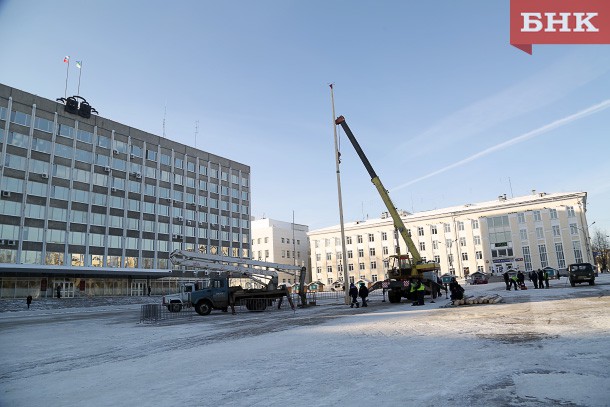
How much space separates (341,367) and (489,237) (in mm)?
79841

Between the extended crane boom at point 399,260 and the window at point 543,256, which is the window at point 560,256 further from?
the extended crane boom at point 399,260

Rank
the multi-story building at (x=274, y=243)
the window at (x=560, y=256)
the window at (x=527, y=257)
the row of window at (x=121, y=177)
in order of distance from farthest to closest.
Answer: the multi-story building at (x=274, y=243) < the window at (x=527, y=257) < the window at (x=560, y=256) < the row of window at (x=121, y=177)

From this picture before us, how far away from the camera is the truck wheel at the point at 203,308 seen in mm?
26266

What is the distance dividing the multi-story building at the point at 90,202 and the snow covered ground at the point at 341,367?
41.9 metres

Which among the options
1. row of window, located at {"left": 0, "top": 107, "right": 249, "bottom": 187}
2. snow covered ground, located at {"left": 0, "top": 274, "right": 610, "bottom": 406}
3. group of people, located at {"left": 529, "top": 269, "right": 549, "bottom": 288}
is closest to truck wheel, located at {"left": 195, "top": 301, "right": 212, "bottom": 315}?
snow covered ground, located at {"left": 0, "top": 274, "right": 610, "bottom": 406}

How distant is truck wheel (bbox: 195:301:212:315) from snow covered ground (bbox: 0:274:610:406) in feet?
39.3

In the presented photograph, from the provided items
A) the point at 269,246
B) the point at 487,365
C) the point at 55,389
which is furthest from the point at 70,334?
the point at 269,246

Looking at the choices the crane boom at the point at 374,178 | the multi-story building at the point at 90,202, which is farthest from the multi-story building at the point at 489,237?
the crane boom at the point at 374,178

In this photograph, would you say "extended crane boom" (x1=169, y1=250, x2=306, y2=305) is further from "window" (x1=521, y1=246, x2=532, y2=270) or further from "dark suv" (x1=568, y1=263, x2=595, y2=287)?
"window" (x1=521, y1=246, x2=532, y2=270)

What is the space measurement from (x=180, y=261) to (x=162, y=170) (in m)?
45.7

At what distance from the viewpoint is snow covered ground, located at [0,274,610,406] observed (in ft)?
19.5

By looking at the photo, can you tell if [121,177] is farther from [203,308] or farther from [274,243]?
[274,243]

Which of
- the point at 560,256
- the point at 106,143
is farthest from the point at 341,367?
the point at 560,256

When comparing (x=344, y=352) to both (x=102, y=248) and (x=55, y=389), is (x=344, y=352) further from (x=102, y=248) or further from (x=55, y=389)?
(x=102, y=248)
